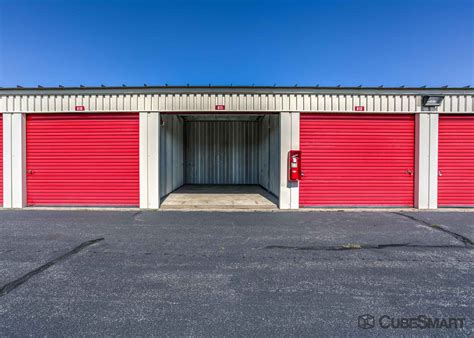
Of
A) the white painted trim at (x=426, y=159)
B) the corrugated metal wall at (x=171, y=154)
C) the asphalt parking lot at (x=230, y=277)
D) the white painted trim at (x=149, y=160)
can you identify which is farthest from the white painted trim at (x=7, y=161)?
the white painted trim at (x=426, y=159)

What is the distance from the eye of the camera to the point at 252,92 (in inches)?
294

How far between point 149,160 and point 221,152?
7706 millimetres

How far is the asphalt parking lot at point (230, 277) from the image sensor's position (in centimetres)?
233

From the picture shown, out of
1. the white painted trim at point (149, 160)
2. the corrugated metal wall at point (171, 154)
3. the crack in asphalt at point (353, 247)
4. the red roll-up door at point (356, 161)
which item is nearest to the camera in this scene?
the crack in asphalt at point (353, 247)

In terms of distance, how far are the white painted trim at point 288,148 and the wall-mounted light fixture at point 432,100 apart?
404 centimetres

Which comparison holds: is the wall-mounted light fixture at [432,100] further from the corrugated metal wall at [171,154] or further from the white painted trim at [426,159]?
the corrugated metal wall at [171,154]

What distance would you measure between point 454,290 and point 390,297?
90cm

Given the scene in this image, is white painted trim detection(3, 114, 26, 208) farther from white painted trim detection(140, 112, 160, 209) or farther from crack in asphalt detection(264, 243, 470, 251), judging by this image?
crack in asphalt detection(264, 243, 470, 251)

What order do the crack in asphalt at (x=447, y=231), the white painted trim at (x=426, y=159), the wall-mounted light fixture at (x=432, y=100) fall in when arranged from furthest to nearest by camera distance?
1. the white painted trim at (x=426, y=159)
2. the wall-mounted light fixture at (x=432, y=100)
3. the crack in asphalt at (x=447, y=231)

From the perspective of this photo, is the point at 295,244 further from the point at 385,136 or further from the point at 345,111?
the point at 385,136

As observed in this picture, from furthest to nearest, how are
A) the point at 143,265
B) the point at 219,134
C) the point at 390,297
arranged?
the point at 219,134
the point at 143,265
the point at 390,297

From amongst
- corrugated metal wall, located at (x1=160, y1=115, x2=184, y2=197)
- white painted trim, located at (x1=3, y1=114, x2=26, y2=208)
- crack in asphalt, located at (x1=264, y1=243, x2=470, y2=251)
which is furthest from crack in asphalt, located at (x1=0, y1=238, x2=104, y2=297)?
white painted trim, located at (x1=3, y1=114, x2=26, y2=208)

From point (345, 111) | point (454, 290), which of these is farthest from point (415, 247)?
point (345, 111)

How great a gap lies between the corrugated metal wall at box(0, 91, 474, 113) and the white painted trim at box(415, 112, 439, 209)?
47 centimetres
